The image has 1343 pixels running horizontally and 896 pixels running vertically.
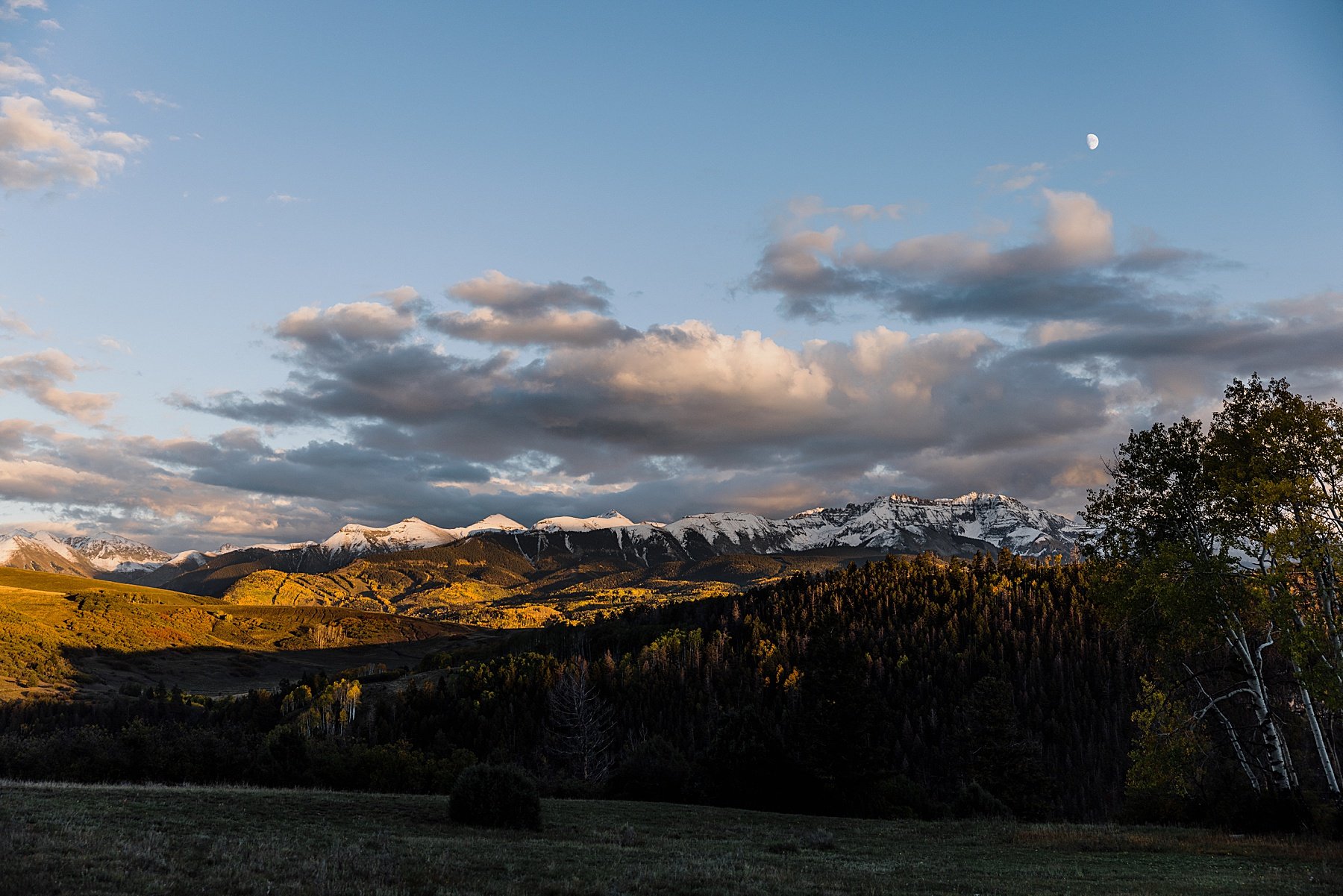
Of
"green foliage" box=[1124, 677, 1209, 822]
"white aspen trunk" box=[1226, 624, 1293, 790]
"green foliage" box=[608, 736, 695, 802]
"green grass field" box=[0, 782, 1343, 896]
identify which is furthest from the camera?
"green foliage" box=[608, 736, 695, 802]

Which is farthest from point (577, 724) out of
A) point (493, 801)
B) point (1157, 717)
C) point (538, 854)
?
point (538, 854)

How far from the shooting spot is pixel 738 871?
70.1 feet

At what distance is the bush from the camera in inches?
1247

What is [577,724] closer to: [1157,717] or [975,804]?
[975,804]

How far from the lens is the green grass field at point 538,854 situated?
16.9 metres

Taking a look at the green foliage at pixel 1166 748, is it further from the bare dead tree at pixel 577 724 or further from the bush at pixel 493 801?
the bare dead tree at pixel 577 724

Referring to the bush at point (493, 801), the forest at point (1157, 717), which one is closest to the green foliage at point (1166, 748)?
the forest at point (1157, 717)

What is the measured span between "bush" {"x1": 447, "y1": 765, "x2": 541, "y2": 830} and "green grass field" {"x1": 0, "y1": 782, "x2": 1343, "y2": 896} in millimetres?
811

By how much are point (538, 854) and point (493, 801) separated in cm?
975

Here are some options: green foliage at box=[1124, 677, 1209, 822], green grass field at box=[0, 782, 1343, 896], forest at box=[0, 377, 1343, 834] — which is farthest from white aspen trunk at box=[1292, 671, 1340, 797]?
green foliage at box=[1124, 677, 1209, 822]

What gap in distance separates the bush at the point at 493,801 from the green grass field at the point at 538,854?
2.66ft

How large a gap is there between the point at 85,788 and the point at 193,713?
7667 inches

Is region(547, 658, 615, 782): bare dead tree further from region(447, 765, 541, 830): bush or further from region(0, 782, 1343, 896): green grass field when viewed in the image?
region(0, 782, 1343, 896): green grass field

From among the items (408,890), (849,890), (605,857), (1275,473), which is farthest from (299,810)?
(1275,473)
